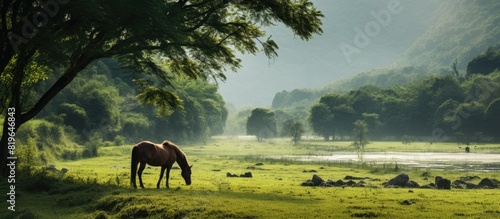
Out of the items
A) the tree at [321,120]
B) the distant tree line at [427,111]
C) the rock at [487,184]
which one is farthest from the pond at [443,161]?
the tree at [321,120]

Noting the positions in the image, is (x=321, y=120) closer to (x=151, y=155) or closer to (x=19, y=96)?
(x=19, y=96)

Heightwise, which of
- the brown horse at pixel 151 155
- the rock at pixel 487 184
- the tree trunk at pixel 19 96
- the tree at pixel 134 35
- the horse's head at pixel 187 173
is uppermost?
the tree at pixel 134 35

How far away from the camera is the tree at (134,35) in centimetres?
2166

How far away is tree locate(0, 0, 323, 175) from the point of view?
71.1 ft

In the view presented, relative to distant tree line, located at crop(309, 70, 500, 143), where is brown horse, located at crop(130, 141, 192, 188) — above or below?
below

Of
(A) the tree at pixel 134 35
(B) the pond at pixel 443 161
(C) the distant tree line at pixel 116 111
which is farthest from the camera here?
(C) the distant tree line at pixel 116 111

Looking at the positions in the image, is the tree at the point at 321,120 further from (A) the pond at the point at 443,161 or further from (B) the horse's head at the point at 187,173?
(B) the horse's head at the point at 187,173

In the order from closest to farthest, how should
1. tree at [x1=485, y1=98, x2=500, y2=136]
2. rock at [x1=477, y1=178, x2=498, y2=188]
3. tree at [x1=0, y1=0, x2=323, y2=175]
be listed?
tree at [x1=0, y1=0, x2=323, y2=175], rock at [x1=477, y1=178, x2=498, y2=188], tree at [x1=485, y1=98, x2=500, y2=136]

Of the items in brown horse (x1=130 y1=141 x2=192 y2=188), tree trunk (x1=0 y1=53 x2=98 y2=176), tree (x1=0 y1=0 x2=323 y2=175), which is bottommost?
brown horse (x1=130 y1=141 x2=192 y2=188)

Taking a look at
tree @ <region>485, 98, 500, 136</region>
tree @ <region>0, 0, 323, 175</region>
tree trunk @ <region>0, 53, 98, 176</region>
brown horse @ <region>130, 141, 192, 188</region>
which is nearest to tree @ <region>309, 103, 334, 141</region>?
tree @ <region>485, 98, 500, 136</region>

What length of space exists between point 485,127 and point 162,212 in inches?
5057

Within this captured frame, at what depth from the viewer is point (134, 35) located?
23.1m

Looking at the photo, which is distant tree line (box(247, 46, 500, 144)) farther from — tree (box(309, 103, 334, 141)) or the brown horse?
the brown horse

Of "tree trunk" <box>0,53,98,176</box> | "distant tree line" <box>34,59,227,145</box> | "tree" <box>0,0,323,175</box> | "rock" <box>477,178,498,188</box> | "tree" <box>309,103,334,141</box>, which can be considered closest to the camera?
"tree" <box>0,0,323,175</box>
